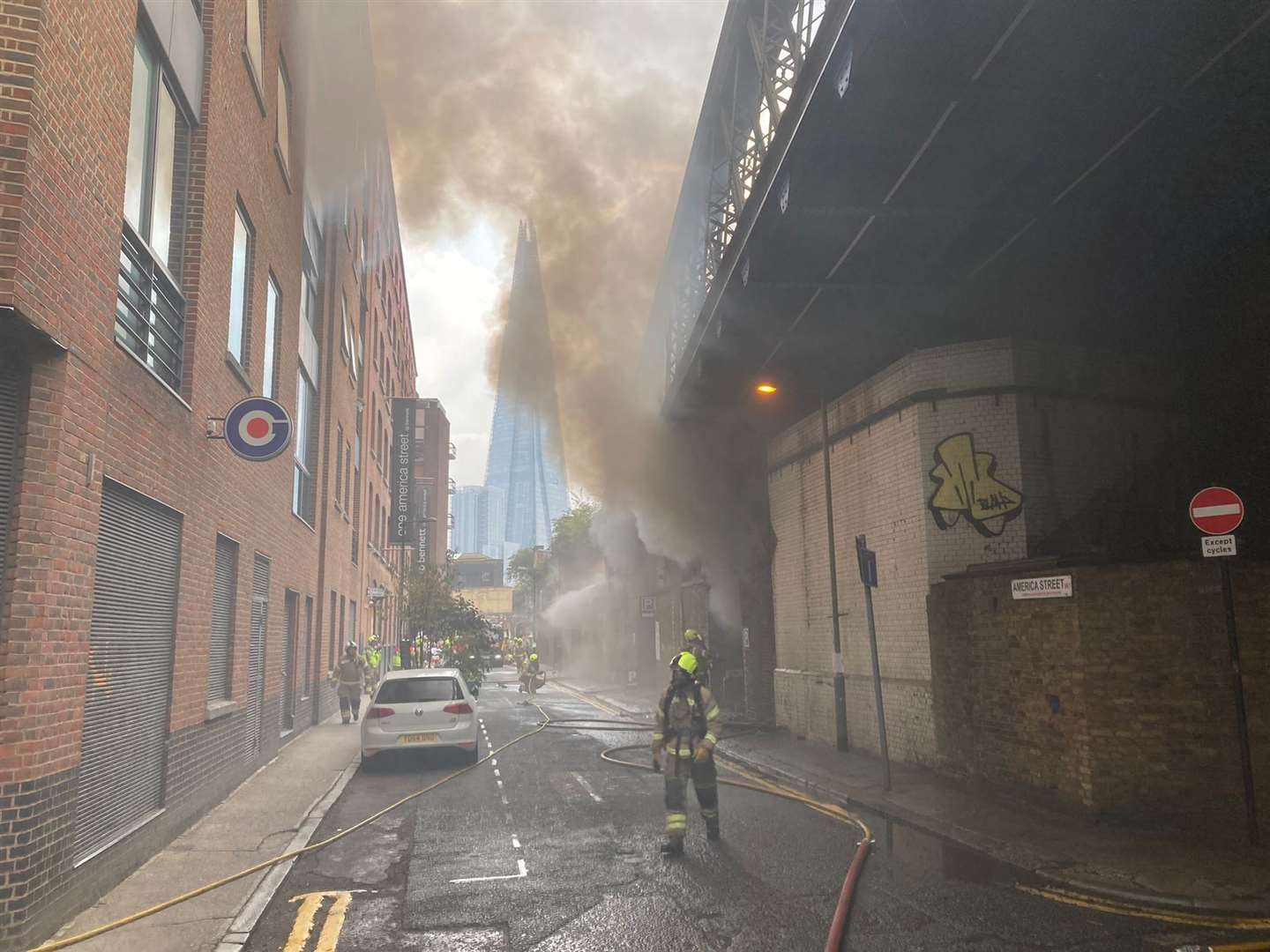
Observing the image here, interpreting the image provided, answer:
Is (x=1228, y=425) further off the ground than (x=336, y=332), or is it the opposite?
(x=336, y=332)

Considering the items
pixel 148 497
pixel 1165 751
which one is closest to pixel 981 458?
pixel 1165 751

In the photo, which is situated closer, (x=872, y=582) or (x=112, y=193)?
(x=112, y=193)

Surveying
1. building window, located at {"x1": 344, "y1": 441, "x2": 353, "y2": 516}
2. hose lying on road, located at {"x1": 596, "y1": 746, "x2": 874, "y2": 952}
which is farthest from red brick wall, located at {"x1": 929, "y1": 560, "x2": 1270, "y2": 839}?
building window, located at {"x1": 344, "y1": 441, "x2": 353, "y2": 516}

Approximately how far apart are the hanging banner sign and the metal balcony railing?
29723mm

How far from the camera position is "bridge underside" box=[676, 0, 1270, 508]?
275 inches

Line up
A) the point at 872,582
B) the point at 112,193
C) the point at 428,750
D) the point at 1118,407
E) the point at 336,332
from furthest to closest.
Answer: the point at 336,332
the point at 428,750
the point at 1118,407
the point at 872,582
the point at 112,193

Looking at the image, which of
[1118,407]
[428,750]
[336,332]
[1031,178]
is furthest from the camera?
[336,332]

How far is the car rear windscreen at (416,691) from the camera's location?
506 inches

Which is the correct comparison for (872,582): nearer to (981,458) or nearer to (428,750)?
(981,458)

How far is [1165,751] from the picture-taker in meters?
7.91

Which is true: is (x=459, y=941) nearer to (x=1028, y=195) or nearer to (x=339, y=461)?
(x=1028, y=195)

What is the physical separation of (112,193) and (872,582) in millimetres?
8221

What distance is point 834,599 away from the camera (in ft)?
46.0

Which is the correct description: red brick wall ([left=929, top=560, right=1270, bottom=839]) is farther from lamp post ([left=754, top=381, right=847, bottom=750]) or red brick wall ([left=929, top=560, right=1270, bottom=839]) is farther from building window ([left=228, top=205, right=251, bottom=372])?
building window ([left=228, top=205, right=251, bottom=372])
